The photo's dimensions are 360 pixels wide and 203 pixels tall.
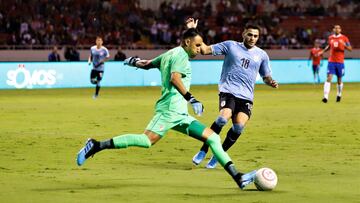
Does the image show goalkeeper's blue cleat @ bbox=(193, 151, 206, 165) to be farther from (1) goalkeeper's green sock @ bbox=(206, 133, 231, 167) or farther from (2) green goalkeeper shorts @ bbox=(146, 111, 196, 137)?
(1) goalkeeper's green sock @ bbox=(206, 133, 231, 167)

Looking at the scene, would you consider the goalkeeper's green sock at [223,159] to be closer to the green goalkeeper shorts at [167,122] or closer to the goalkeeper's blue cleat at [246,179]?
the goalkeeper's blue cleat at [246,179]

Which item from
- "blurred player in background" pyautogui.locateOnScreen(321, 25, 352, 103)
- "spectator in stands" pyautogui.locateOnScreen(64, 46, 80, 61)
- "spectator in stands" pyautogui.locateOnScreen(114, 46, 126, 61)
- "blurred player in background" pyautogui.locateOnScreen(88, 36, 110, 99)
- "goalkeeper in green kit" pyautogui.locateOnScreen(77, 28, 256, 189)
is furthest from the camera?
"spectator in stands" pyautogui.locateOnScreen(114, 46, 126, 61)

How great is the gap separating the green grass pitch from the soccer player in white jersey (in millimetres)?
552

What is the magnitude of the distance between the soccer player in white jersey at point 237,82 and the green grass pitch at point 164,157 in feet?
1.81

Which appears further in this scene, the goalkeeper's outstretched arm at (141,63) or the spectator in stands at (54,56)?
the spectator in stands at (54,56)

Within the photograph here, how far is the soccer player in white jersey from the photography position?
1299cm

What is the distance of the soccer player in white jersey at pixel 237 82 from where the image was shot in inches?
512

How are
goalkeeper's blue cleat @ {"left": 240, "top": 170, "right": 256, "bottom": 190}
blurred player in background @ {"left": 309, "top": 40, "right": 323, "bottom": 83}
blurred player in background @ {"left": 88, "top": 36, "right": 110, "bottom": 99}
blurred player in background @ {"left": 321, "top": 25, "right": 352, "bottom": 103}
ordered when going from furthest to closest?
1. blurred player in background @ {"left": 309, "top": 40, "right": 323, "bottom": 83}
2. blurred player in background @ {"left": 88, "top": 36, "right": 110, "bottom": 99}
3. blurred player in background @ {"left": 321, "top": 25, "right": 352, "bottom": 103}
4. goalkeeper's blue cleat @ {"left": 240, "top": 170, "right": 256, "bottom": 190}

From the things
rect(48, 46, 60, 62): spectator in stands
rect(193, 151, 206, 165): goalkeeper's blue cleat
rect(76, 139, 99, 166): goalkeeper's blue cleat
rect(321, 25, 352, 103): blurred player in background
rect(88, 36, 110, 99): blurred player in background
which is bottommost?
rect(48, 46, 60, 62): spectator in stands

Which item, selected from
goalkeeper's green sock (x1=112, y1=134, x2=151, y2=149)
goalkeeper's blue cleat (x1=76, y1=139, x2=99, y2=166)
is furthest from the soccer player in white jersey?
goalkeeper's blue cleat (x1=76, y1=139, x2=99, y2=166)

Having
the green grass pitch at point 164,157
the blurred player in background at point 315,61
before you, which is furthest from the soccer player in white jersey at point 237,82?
the blurred player in background at point 315,61

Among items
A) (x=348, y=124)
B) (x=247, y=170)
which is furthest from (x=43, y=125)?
(x=247, y=170)

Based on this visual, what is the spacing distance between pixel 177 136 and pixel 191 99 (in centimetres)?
778

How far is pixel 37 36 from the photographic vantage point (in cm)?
4297
